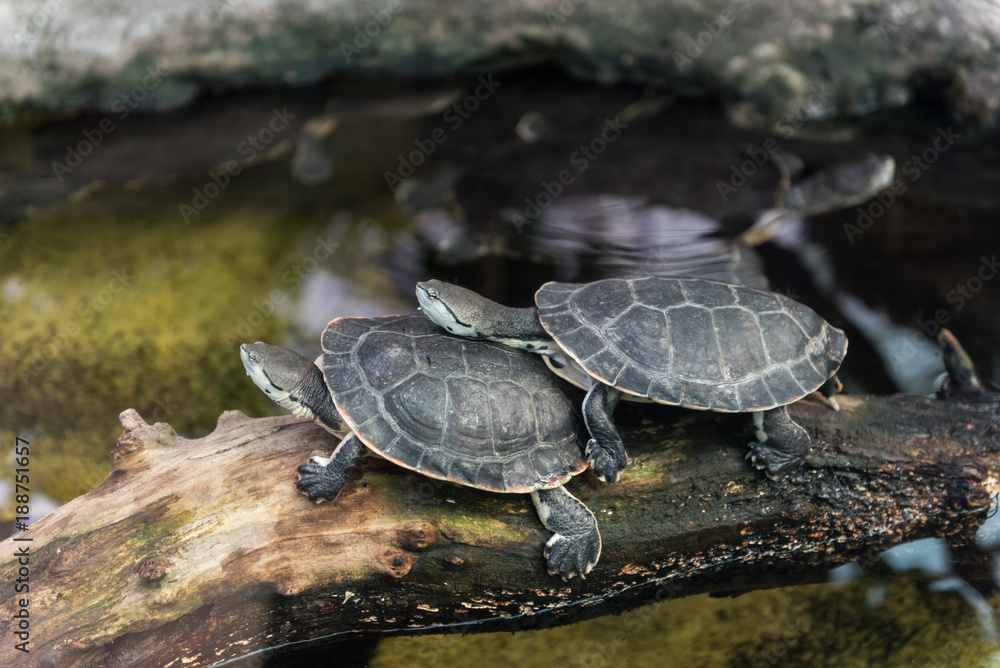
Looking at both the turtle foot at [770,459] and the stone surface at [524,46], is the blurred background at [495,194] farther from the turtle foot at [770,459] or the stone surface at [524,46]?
the turtle foot at [770,459]

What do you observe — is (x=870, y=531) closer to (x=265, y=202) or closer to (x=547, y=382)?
(x=547, y=382)

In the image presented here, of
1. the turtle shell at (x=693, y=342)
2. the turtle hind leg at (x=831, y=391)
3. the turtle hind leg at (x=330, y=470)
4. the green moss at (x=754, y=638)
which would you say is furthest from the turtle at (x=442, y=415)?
the turtle hind leg at (x=831, y=391)

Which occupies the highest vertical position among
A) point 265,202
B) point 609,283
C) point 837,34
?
point 837,34

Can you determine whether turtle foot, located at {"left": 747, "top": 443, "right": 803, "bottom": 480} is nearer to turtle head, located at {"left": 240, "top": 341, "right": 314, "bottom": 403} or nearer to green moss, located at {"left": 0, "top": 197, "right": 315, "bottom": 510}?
turtle head, located at {"left": 240, "top": 341, "right": 314, "bottom": 403}

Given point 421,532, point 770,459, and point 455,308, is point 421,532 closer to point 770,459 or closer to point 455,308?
point 455,308

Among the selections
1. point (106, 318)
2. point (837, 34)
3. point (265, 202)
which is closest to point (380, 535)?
point (106, 318)

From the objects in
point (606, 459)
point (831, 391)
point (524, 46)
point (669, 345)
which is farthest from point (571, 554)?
point (524, 46)
